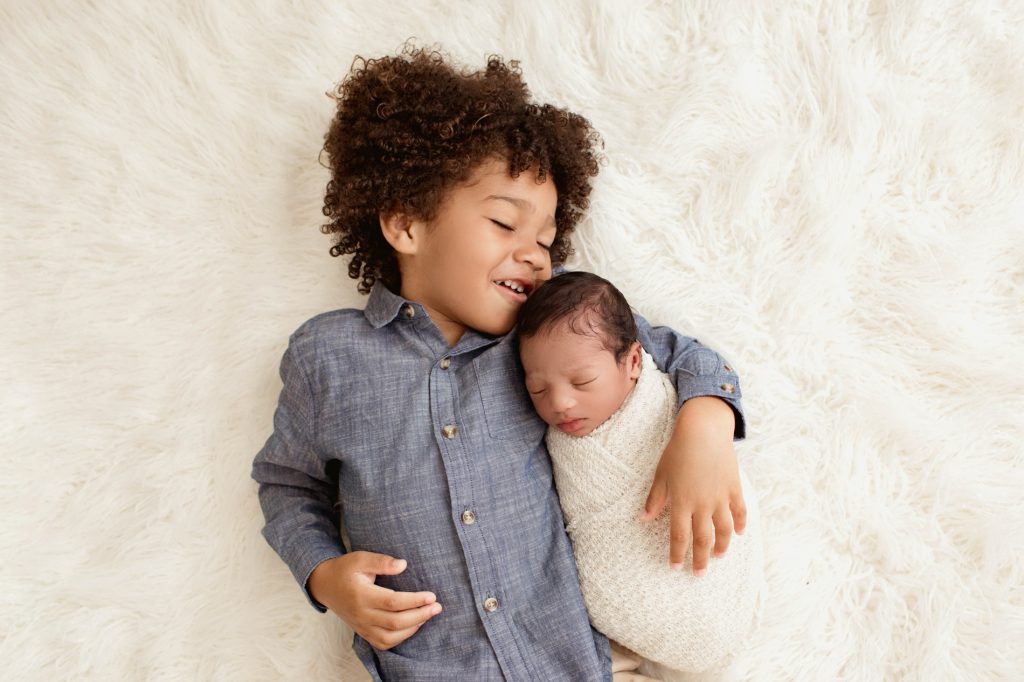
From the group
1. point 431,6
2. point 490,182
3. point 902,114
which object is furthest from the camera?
point 431,6

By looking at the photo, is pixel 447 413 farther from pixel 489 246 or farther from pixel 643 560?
pixel 643 560

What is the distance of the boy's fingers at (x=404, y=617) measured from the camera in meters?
1.34

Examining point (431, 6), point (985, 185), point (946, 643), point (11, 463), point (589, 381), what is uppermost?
point (985, 185)

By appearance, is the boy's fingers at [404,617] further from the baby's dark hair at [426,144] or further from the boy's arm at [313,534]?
the baby's dark hair at [426,144]

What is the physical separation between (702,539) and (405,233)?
843mm

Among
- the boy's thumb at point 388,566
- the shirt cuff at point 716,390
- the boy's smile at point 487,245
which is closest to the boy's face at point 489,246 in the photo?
the boy's smile at point 487,245

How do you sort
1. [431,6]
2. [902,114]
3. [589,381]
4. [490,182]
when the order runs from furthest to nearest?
[431,6] < [902,114] < [490,182] < [589,381]

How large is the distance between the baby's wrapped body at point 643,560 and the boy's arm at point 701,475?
0.04m

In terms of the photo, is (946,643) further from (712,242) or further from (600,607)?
(712,242)

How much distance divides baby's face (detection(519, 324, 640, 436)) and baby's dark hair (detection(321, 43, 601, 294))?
35 centimetres

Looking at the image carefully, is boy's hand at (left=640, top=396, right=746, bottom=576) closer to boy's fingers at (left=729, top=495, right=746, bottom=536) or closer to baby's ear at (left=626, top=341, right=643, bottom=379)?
boy's fingers at (left=729, top=495, right=746, bottom=536)

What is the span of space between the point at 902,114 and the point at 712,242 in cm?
49

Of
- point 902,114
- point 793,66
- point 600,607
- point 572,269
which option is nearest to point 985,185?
point 902,114

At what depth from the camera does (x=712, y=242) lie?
5.35ft
